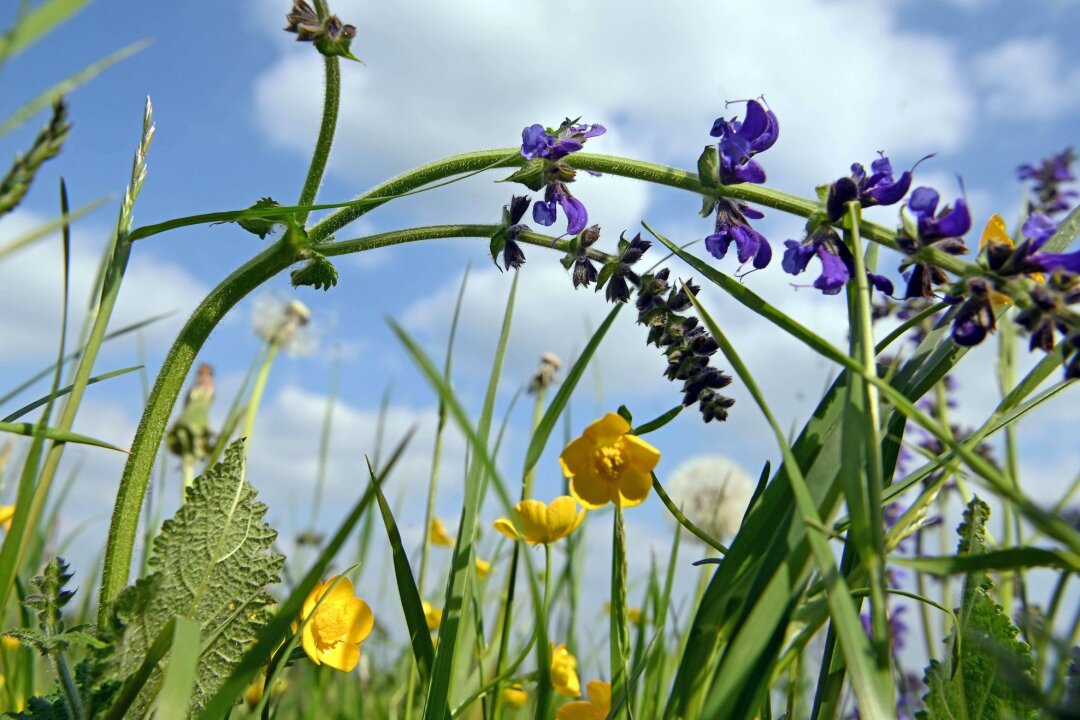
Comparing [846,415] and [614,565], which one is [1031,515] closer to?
[846,415]

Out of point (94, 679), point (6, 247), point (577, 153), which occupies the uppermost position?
point (577, 153)

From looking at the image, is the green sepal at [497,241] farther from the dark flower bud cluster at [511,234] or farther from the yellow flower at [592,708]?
the yellow flower at [592,708]

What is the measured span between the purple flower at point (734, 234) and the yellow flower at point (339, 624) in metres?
0.97

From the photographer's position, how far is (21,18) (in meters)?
0.93

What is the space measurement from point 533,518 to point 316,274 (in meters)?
0.70

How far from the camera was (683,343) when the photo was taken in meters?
1.59

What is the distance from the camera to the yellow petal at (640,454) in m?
1.65

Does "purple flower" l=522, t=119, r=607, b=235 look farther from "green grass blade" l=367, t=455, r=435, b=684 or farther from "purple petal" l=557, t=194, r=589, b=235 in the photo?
"green grass blade" l=367, t=455, r=435, b=684

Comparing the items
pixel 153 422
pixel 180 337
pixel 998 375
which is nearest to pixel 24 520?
pixel 153 422

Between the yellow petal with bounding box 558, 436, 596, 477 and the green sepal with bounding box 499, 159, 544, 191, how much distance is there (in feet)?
1.65

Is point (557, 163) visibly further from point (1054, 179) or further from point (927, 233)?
point (1054, 179)

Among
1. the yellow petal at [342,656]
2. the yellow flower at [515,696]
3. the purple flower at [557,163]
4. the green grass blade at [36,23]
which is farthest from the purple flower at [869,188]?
the yellow flower at [515,696]

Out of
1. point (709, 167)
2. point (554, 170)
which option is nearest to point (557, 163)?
point (554, 170)

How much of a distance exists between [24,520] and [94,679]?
26cm
